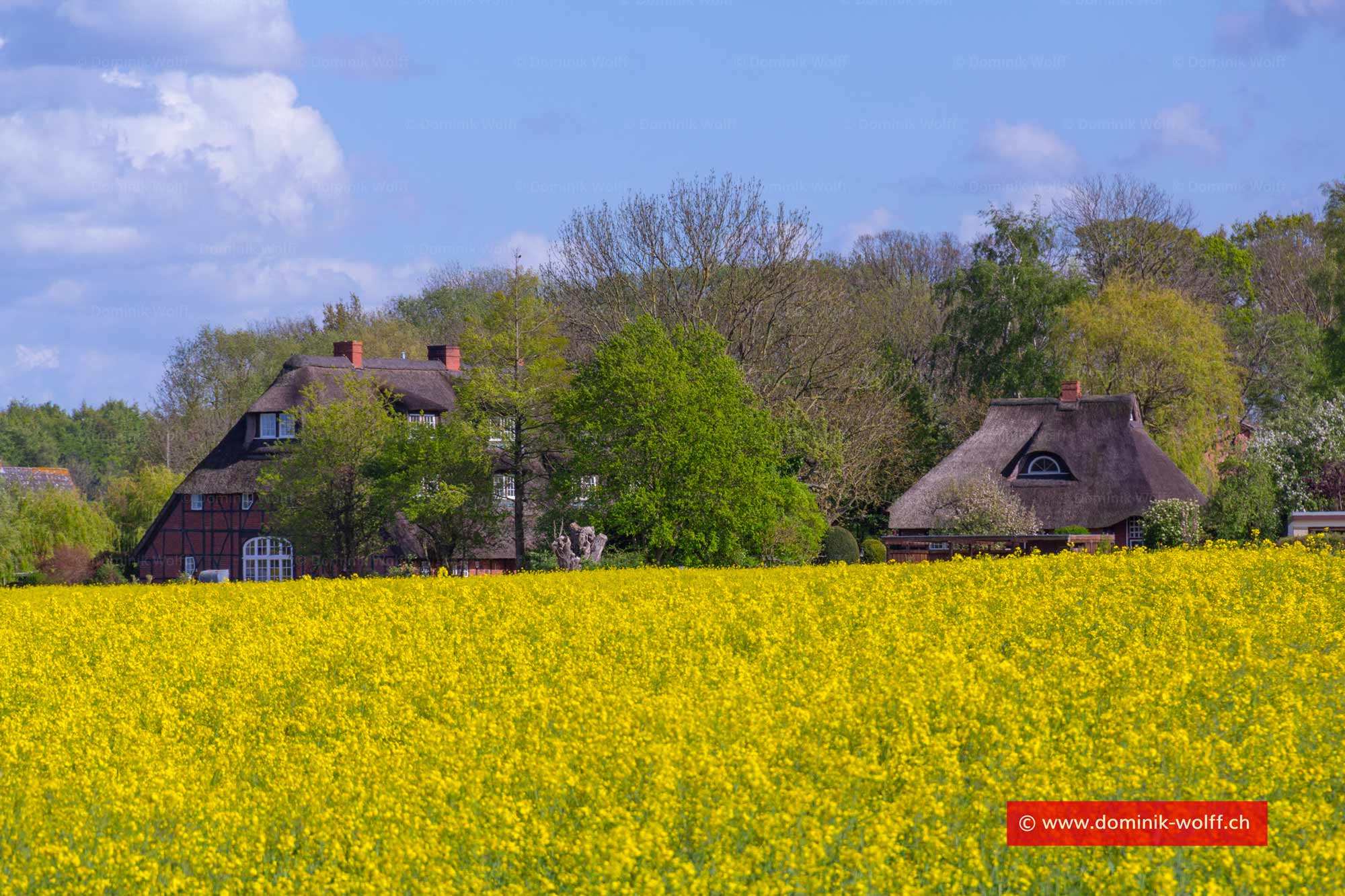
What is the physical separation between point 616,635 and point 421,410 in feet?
118

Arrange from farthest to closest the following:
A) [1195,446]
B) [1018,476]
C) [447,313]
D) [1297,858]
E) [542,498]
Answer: [447,313], [1195,446], [1018,476], [542,498], [1297,858]

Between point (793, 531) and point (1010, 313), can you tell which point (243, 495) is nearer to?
point (793, 531)

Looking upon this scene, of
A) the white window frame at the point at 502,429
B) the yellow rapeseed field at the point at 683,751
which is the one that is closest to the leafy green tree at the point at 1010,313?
the white window frame at the point at 502,429

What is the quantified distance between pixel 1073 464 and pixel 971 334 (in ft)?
35.3

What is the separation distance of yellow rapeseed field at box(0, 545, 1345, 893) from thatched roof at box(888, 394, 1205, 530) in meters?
26.9

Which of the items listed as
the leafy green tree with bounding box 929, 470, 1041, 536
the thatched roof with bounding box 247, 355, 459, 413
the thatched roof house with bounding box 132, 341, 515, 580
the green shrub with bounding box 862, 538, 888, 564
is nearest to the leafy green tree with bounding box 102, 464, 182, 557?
the thatched roof house with bounding box 132, 341, 515, 580

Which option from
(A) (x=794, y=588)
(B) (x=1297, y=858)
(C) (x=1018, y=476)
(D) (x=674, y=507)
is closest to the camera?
(B) (x=1297, y=858)

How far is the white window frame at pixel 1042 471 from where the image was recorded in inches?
1740

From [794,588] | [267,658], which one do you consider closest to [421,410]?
[794,588]

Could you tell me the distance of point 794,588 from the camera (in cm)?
1923

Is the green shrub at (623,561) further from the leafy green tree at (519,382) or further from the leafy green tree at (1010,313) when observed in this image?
the leafy green tree at (1010,313)

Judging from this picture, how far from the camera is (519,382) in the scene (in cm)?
3906

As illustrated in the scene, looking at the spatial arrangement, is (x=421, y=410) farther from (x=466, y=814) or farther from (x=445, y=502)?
(x=466, y=814)

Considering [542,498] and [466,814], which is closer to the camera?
[466,814]
